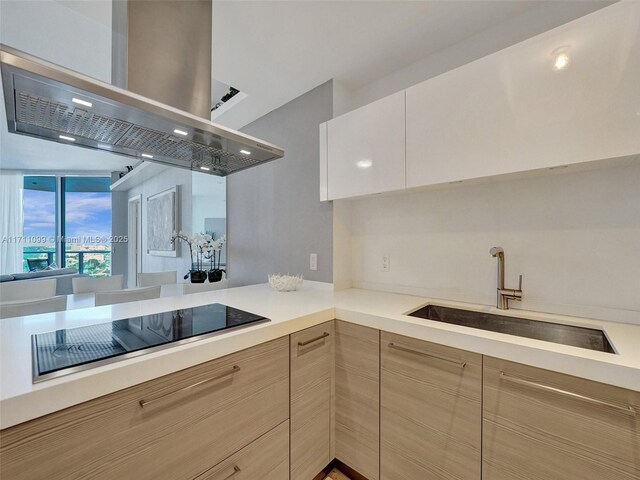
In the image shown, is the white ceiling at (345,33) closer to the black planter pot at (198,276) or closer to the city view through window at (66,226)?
the black planter pot at (198,276)

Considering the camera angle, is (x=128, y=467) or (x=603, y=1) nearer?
(x=128, y=467)

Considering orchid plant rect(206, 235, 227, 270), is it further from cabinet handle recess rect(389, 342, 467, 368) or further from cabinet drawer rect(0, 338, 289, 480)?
cabinet handle recess rect(389, 342, 467, 368)

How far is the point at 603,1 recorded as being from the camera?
121 cm

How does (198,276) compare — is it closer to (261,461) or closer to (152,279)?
(152,279)

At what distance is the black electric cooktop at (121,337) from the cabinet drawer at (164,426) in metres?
0.10

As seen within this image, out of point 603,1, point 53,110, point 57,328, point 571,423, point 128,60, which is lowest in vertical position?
point 571,423

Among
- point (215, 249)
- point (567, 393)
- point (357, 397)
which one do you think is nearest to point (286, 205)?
point (215, 249)

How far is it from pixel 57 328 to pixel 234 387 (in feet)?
2.48

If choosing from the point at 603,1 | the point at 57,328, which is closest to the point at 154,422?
the point at 57,328

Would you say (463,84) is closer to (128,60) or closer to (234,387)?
(128,60)

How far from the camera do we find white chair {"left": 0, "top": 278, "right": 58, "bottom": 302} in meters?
2.07

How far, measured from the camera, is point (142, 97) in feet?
3.04

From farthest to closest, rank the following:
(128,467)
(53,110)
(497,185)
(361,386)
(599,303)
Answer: (497,185), (361,386), (599,303), (53,110), (128,467)

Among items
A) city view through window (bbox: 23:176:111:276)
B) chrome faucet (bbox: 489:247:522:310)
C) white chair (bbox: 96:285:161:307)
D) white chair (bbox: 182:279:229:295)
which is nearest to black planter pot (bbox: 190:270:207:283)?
white chair (bbox: 182:279:229:295)
